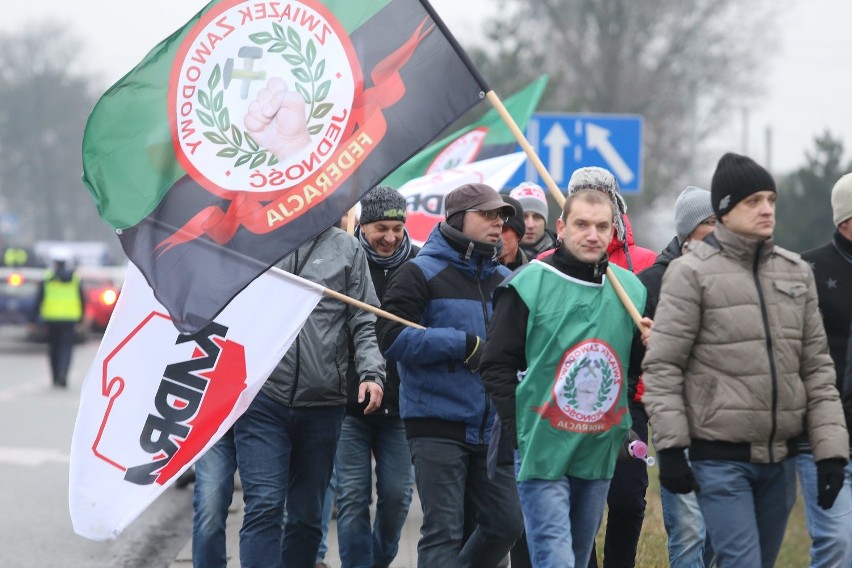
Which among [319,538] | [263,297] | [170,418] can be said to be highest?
[263,297]

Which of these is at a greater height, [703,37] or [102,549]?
[703,37]

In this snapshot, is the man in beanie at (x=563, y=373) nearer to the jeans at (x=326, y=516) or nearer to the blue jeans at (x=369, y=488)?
the blue jeans at (x=369, y=488)

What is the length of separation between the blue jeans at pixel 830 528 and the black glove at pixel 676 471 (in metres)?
0.53

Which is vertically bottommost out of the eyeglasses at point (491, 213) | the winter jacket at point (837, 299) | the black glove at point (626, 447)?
the black glove at point (626, 447)

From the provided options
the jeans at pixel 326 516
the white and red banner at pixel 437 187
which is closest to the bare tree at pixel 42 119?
the white and red banner at pixel 437 187

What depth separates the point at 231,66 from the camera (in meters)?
5.97

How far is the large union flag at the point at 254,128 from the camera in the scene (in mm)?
5875

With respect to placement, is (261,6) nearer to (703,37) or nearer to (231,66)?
(231,66)

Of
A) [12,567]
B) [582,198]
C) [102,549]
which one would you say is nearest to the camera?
[582,198]

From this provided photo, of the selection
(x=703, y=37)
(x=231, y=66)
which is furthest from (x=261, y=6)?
(x=703, y=37)

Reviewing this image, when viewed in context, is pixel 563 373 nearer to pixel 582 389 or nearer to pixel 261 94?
pixel 582 389

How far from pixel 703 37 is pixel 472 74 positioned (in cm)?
3876

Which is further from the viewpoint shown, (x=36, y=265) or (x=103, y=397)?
(x=36, y=265)

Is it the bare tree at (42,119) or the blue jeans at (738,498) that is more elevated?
the bare tree at (42,119)
